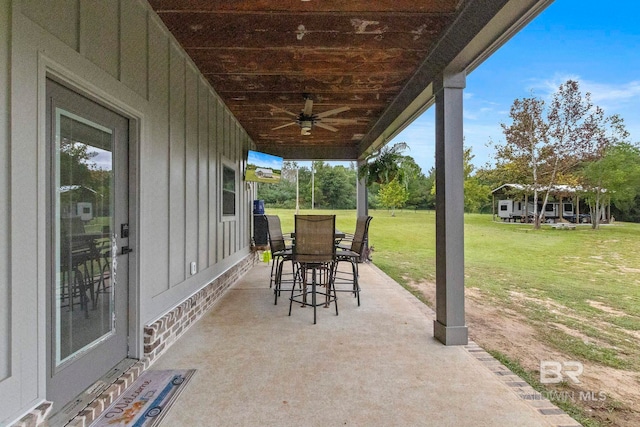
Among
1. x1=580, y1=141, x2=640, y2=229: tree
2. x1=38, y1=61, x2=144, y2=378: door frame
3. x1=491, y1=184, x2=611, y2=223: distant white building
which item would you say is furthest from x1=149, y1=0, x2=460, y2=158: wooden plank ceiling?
x1=491, y1=184, x2=611, y2=223: distant white building

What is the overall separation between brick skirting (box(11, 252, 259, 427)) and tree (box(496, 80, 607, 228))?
8427mm

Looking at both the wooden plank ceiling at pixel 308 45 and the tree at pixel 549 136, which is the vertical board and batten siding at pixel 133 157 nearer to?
the wooden plank ceiling at pixel 308 45

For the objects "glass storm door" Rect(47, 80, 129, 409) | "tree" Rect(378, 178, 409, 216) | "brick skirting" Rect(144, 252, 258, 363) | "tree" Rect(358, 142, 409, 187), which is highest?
"tree" Rect(358, 142, 409, 187)

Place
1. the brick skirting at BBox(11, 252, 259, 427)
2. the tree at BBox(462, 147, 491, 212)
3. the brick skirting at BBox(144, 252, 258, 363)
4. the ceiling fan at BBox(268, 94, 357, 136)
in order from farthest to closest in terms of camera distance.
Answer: the tree at BBox(462, 147, 491, 212), the ceiling fan at BBox(268, 94, 357, 136), the brick skirting at BBox(144, 252, 258, 363), the brick skirting at BBox(11, 252, 259, 427)

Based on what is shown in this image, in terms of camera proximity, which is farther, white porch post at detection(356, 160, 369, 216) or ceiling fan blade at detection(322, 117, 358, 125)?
white porch post at detection(356, 160, 369, 216)

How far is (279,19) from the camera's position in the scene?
2568 millimetres

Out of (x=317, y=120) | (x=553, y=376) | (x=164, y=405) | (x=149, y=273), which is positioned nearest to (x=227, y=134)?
(x=317, y=120)

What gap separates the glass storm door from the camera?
165 centimetres

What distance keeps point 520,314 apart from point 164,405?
4.21 metres

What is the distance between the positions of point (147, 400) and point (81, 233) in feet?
3.62

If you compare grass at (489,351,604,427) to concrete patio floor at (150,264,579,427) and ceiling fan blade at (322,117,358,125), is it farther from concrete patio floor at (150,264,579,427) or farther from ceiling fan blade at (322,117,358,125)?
ceiling fan blade at (322,117,358,125)

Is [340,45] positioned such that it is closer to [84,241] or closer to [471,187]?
[84,241]

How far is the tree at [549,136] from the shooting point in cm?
848

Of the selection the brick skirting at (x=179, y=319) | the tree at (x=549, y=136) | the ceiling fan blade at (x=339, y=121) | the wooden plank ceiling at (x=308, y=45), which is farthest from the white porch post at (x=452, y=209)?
the tree at (x=549, y=136)
